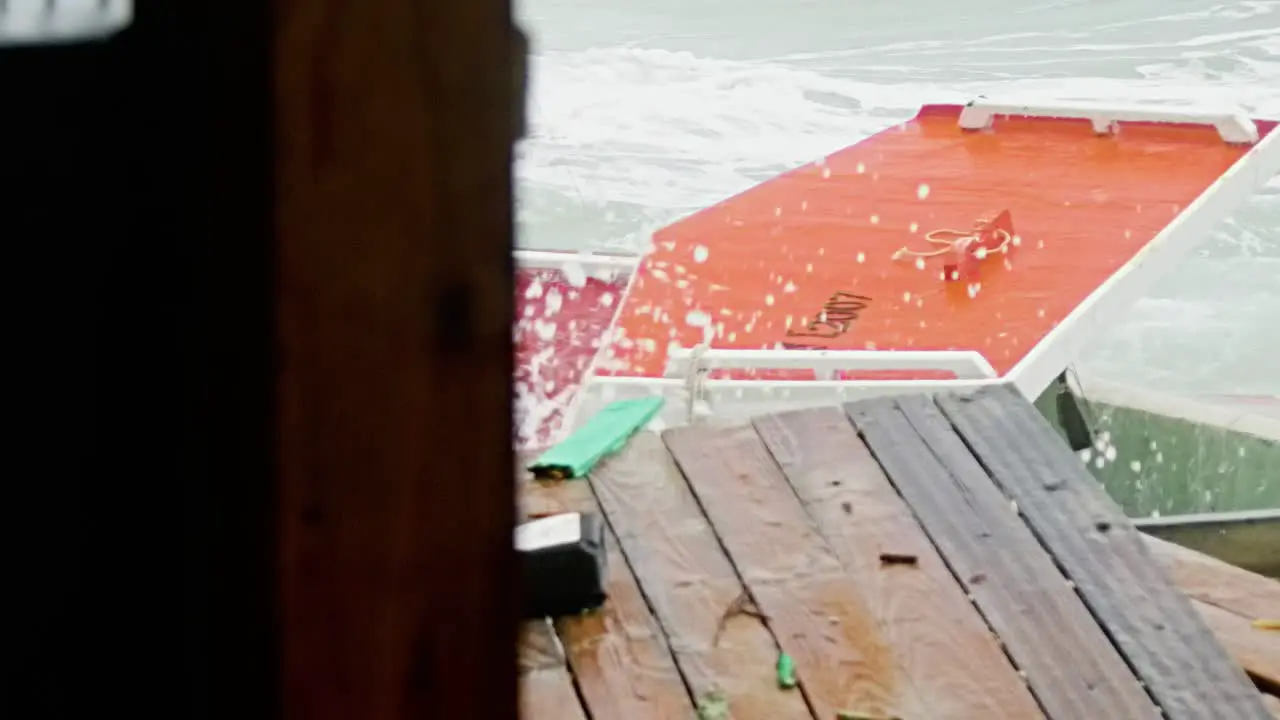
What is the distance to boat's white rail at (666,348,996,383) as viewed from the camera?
7.52 feet

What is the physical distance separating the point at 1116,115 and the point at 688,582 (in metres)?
2.59

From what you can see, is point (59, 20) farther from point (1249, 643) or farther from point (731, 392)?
point (731, 392)

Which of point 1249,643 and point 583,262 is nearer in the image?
point 1249,643

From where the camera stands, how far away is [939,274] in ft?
9.45

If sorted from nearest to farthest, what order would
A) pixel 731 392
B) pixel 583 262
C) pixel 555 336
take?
pixel 731 392 < pixel 555 336 < pixel 583 262

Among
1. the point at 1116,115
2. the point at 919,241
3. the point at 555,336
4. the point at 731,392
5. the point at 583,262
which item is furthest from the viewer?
the point at 1116,115

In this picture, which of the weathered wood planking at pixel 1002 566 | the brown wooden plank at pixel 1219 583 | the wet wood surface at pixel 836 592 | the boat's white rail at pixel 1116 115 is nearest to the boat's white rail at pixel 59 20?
the wet wood surface at pixel 836 592

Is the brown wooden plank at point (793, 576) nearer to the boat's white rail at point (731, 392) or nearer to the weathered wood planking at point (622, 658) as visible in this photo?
the weathered wood planking at point (622, 658)

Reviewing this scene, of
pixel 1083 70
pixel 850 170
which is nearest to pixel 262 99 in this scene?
pixel 850 170

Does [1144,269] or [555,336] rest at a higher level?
[1144,269]

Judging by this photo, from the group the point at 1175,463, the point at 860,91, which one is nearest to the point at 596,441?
the point at 1175,463

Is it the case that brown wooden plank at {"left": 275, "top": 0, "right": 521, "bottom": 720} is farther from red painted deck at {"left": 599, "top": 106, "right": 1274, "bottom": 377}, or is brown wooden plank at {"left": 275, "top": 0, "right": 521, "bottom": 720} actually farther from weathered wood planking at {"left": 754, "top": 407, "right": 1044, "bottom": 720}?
red painted deck at {"left": 599, "top": 106, "right": 1274, "bottom": 377}

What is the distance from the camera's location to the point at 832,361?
2.36 meters

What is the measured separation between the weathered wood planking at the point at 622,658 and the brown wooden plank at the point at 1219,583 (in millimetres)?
542
